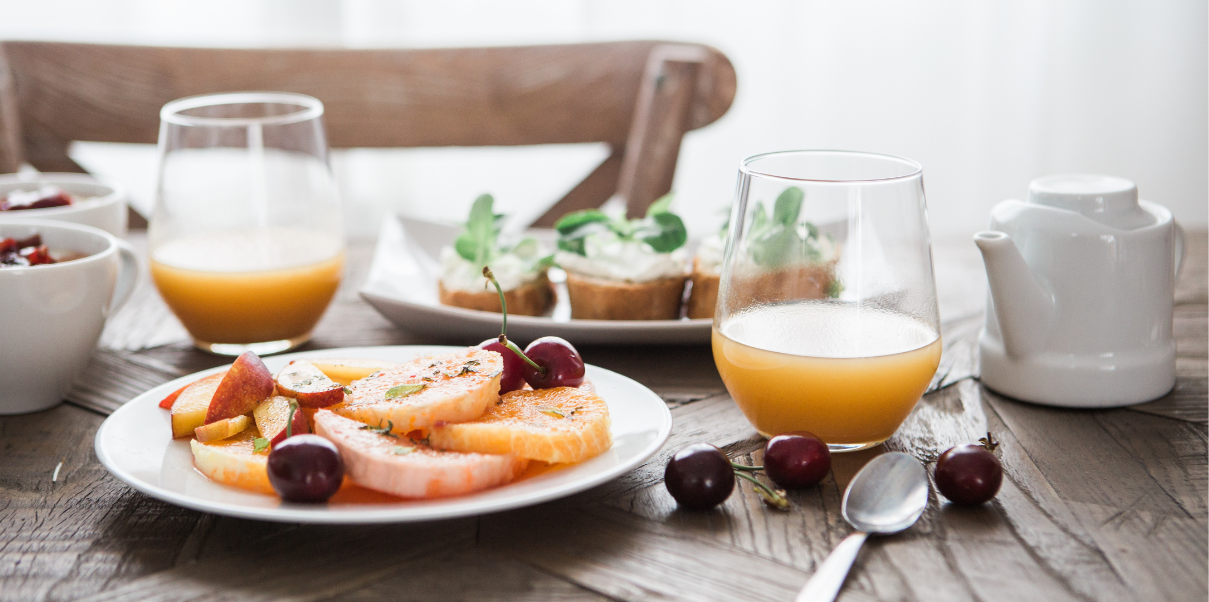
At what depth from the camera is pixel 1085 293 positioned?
0.91 m

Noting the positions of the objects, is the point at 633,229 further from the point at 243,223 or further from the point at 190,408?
the point at 190,408

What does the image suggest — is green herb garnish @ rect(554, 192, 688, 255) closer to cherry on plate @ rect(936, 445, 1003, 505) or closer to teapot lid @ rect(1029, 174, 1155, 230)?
teapot lid @ rect(1029, 174, 1155, 230)

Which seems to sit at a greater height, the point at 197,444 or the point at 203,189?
the point at 203,189

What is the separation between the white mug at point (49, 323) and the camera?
90 centimetres

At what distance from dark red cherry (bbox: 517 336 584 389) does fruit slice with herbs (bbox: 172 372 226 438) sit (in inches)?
10.2

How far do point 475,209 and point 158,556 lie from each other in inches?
23.7

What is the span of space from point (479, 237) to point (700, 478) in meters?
0.57

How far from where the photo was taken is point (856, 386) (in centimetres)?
76

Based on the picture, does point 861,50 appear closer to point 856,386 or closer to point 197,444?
point 856,386

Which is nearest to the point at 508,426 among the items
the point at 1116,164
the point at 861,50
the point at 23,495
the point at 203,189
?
the point at 23,495

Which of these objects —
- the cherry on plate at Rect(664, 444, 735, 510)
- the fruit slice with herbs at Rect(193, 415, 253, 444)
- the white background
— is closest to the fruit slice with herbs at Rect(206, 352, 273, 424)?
the fruit slice with herbs at Rect(193, 415, 253, 444)

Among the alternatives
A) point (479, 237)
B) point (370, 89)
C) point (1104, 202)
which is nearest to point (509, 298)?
point (479, 237)

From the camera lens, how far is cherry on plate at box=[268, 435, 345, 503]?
62 cm

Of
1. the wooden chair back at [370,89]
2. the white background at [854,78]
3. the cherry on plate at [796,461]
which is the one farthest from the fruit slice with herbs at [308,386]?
the white background at [854,78]
